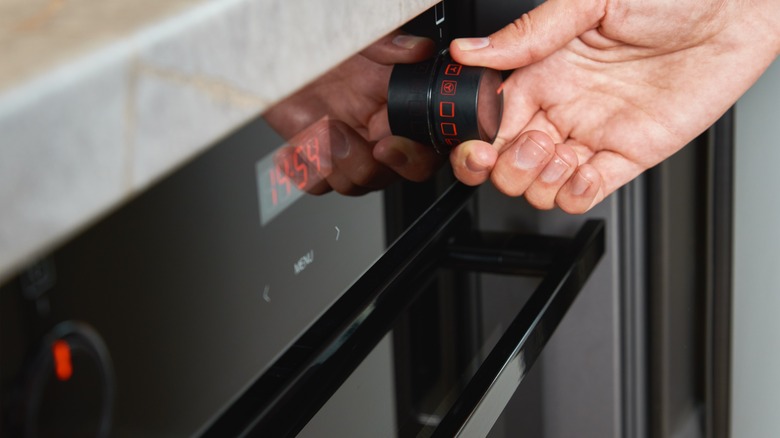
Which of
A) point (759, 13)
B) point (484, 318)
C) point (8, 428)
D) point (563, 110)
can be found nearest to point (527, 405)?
point (484, 318)

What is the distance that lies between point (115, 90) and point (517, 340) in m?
0.35

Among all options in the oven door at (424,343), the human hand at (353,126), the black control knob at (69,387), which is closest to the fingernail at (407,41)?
the human hand at (353,126)

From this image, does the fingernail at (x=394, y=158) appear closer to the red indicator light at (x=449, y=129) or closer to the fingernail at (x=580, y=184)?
the red indicator light at (x=449, y=129)

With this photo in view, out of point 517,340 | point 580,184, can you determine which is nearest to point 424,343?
point 517,340

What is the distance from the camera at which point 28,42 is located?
23 cm

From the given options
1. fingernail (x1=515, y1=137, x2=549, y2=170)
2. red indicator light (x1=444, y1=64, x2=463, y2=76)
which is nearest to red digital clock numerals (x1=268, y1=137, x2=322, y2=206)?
red indicator light (x1=444, y1=64, x2=463, y2=76)

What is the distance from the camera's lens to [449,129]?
1.56 feet

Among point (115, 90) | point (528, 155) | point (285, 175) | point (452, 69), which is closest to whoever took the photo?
point (115, 90)

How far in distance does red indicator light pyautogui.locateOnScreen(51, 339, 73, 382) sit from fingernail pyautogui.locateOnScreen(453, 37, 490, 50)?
292 millimetres

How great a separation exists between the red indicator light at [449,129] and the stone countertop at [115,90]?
0.17m

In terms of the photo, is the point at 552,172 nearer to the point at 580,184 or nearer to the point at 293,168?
the point at 580,184

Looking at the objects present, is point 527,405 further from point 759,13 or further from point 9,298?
point 9,298

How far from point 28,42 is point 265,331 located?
7.1 inches

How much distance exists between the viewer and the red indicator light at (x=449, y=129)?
47 cm
